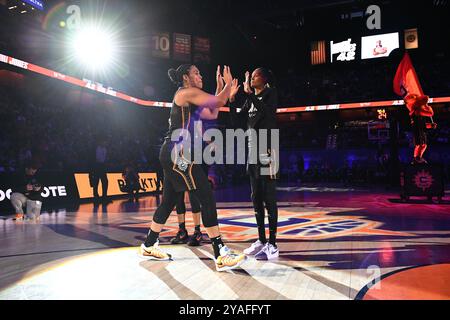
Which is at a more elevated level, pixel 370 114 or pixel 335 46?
pixel 335 46

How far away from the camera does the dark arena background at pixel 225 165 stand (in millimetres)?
2152

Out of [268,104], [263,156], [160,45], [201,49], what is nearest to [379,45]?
[201,49]

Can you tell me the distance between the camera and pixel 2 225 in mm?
4473

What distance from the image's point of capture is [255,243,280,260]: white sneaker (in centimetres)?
262

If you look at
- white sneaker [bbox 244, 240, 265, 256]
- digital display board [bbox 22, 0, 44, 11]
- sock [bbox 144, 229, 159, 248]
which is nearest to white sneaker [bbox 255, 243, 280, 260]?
white sneaker [bbox 244, 240, 265, 256]

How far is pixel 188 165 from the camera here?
7.95 feet

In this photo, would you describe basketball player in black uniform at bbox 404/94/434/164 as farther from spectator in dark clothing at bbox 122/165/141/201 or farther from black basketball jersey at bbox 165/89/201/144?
spectator in dark clothing at bbox 122/165/141/201

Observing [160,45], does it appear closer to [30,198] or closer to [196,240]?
[30,198]

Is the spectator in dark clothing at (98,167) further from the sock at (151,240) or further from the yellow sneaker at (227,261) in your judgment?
the yellow sneaker at (227,261)

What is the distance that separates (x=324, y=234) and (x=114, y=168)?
747 cm

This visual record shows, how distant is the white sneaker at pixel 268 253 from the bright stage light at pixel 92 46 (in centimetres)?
1376

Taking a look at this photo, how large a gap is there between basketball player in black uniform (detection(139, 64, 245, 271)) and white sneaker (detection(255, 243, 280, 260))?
37 centimetres

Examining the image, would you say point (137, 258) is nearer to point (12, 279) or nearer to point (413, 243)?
point (12, 279)

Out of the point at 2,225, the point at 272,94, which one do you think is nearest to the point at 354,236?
the point at 272,94
